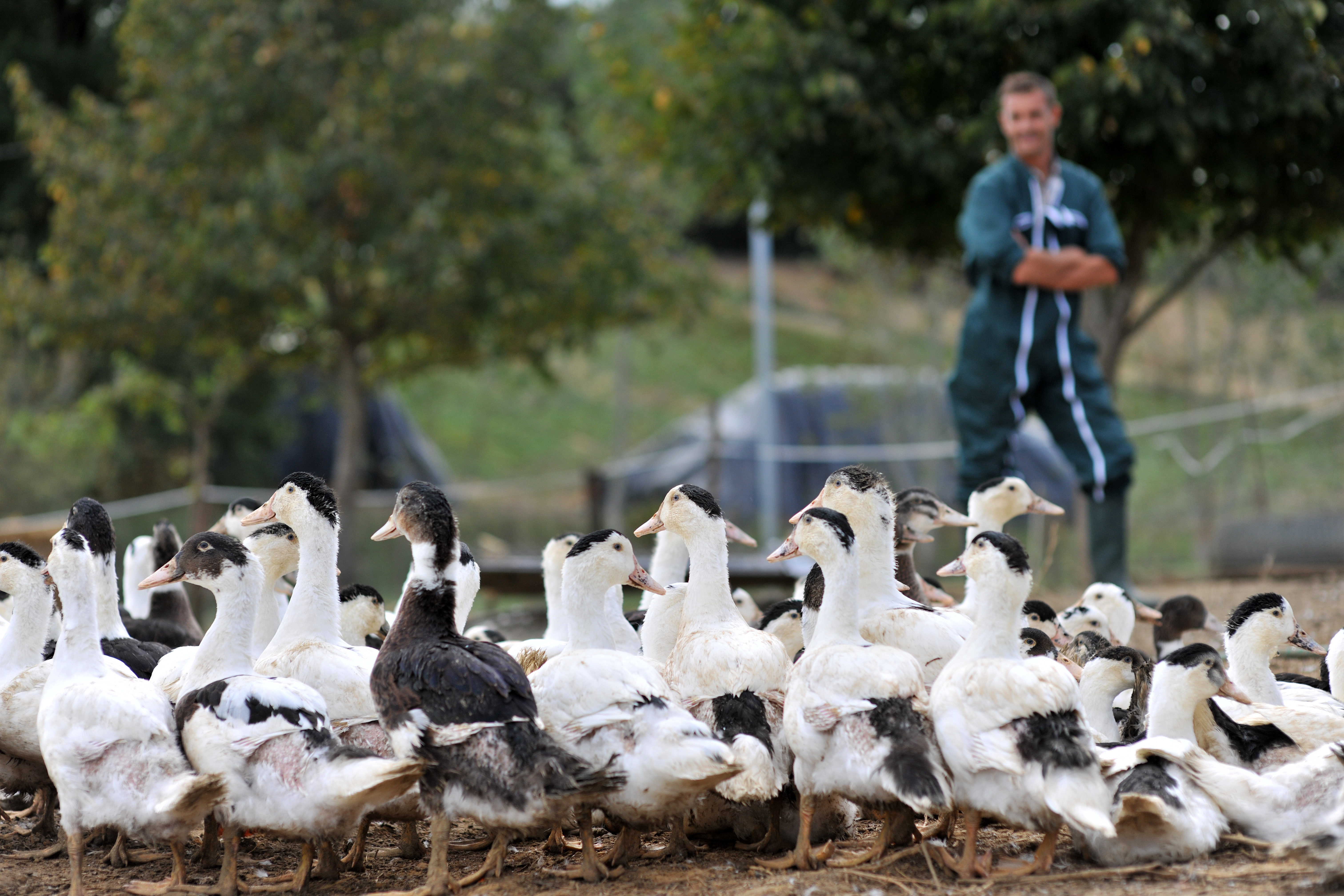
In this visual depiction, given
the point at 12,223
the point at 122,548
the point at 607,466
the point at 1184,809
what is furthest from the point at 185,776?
the point at 607,466

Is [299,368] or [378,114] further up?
[378,114]

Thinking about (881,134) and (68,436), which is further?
(68,436)

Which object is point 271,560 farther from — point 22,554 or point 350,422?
point 350,422

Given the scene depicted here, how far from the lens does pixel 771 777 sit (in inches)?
149

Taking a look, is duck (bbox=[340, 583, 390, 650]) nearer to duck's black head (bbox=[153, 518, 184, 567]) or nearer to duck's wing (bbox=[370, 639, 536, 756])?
duck's black head (bbox=[153, 518, 184, 567])

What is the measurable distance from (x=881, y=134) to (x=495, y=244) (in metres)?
5.11

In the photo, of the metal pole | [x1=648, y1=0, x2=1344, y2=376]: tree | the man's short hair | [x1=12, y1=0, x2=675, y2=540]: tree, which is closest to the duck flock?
the man's short hair

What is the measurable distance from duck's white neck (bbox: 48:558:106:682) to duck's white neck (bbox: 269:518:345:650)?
61cm

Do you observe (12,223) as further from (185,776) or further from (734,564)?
(185,776)

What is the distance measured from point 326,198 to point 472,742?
10381 mm

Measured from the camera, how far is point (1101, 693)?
4.53 m

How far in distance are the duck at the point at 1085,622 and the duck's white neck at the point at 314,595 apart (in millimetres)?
2975

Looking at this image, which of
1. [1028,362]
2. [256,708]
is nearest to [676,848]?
[256,708]

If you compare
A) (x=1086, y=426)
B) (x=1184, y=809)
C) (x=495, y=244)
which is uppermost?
(x=495, y=244)
